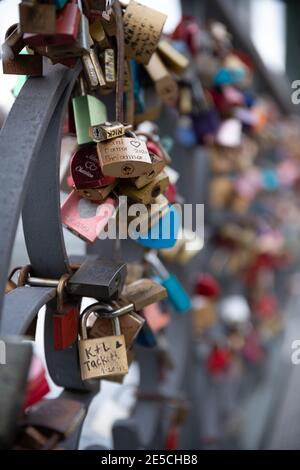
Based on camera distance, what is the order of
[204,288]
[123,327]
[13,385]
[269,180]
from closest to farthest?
[13,385]
[123,327]
[204,288]
[269,180]

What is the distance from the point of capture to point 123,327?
2.17 ft

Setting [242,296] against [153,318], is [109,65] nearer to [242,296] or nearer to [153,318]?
[153,318]

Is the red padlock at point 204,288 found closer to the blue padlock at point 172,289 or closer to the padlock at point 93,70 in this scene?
the blue padlock at point 172,289

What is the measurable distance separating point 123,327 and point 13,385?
0.24 metres

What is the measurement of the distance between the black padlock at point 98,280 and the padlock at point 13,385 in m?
0.17

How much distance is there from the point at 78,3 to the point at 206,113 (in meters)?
0.70

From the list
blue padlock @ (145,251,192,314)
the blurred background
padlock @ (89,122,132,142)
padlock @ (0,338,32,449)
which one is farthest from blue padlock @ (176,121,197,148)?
padlock @ (0,338,32,449)

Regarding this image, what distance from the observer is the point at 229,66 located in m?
1.23

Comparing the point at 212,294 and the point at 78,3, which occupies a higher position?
the point at 78,3

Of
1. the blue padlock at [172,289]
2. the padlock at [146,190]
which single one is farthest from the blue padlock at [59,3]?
the blue padlock at [172,289]

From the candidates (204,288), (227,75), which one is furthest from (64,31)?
(204,288)

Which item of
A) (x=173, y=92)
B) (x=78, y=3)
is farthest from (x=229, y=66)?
(x=78, y=3)

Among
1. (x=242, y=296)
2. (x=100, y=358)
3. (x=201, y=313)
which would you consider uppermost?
(x=100, y=358)
